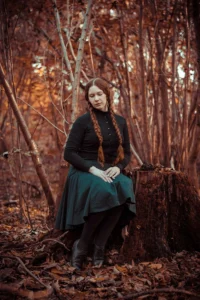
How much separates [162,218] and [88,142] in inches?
42.3

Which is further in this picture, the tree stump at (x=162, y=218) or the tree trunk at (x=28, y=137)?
the tree trunk at (x=28, y=137)

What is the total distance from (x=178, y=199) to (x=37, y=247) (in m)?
1.50

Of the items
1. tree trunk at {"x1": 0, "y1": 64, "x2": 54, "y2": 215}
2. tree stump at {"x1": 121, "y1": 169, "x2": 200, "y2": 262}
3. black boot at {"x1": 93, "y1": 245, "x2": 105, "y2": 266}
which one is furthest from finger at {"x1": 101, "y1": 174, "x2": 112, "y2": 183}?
tree trunk at {"x1": 0, "y1": 64, "x2": 54, "y2": 215}

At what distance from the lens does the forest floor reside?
8.14 feet

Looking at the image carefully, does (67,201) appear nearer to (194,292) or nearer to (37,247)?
(37,247)

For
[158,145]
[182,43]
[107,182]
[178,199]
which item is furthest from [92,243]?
[182,43]

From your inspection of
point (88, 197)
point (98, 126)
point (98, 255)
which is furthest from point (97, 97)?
point (98, 255)

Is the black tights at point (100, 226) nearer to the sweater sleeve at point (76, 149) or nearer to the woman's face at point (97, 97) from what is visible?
the sweater sleeve at point (76, 149)

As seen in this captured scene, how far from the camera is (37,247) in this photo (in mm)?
3289

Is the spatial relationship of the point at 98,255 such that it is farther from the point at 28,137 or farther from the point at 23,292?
the point at 28,137

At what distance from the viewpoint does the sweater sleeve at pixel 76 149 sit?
2.97 metres

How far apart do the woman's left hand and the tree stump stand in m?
0.37

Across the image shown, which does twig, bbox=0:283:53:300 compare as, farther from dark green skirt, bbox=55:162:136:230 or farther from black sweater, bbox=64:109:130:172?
black sweater, bbox=64:109:130:172

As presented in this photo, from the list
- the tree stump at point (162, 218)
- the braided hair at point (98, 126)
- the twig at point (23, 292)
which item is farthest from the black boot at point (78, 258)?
the braided hair at point (98, 126)
